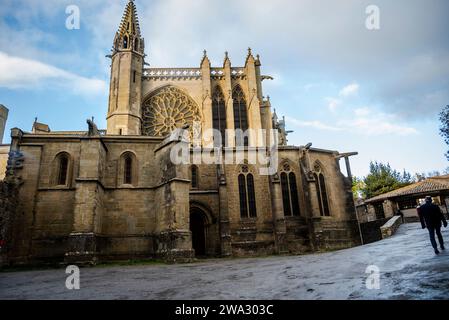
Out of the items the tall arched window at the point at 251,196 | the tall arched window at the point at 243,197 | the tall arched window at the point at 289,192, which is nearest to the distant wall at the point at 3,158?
the tall arched window at the point at 243,197

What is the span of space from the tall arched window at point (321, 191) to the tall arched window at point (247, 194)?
4.86 meters

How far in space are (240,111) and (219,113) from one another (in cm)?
202

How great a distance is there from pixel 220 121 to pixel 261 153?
7.04 meters

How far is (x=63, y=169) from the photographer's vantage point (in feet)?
50.0

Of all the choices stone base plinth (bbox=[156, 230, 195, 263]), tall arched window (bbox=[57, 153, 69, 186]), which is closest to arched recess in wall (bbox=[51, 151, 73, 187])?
tall arched window (bbox=[57, 153, 69, 186])

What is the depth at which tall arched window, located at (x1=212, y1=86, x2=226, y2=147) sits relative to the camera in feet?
82.3

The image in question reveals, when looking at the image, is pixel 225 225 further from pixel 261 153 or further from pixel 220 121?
pixel 220 121

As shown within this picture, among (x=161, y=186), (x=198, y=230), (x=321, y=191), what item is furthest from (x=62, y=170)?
(x=321, y=191)

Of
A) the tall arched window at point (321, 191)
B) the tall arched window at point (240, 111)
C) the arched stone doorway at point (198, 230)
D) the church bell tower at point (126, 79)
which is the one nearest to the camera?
the arched stone doorway at point (198, 230)

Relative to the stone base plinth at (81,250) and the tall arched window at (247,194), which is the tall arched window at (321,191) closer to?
the tall arched window at (247,194)

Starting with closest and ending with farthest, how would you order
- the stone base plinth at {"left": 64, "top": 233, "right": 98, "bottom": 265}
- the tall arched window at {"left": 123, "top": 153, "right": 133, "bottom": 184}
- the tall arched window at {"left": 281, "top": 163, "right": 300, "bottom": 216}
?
Result: the stone base plinth at {"left": 64, "top": 233, "right": 98, "bottom": 265} → the tall arched window at {"left": 123, "top": 153, "right": 133, "bottom": 184} → the tall arched window at {"left": 281, "top": 163, "right": 300, "bottom": 216}

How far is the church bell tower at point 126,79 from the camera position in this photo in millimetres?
23062

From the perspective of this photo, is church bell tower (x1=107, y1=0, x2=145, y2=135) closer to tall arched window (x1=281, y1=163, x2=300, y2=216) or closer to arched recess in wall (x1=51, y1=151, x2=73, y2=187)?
Result: arched recess in wall (x1=51, y1=151, x2=73, y2=187)

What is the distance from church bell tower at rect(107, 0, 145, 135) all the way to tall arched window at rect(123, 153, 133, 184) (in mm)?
7176
